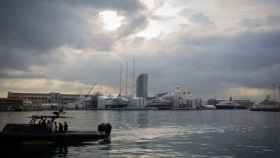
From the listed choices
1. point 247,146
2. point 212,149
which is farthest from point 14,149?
point 247,146

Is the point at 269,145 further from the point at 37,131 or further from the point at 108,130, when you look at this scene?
the point at 37,131

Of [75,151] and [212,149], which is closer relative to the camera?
[75,151]

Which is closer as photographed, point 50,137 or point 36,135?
point 36,135

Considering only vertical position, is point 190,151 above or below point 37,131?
below

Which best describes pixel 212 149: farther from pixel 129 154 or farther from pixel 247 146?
pixel 129 154

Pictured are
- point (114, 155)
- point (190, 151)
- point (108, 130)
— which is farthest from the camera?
point (108, 130)

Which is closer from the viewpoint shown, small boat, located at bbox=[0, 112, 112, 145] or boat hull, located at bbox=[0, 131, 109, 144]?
boat hull, located at bbox=[0, 131, 109, 144]

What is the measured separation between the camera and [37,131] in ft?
150

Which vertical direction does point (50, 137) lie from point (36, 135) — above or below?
below

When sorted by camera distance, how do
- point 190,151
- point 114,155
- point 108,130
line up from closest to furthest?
point 114,155, point 190,151, point 108,130

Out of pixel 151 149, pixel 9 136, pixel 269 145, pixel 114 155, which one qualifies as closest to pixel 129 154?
pixel 114 155

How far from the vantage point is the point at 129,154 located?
40.7 m

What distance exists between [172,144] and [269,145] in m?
14.5

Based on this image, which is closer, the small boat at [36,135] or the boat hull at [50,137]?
the boat hull at [50,137]
